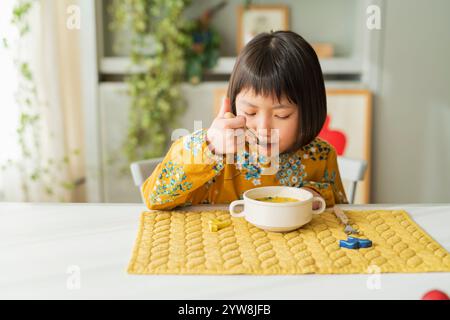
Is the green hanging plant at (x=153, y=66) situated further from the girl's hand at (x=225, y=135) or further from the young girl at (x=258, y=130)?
the girl's hand at (x=225, y=135)

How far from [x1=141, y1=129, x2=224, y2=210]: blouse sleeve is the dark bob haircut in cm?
17

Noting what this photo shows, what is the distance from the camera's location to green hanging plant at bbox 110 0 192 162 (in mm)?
2646

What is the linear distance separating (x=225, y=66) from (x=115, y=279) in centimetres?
207

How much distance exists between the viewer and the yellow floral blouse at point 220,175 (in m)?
1.05

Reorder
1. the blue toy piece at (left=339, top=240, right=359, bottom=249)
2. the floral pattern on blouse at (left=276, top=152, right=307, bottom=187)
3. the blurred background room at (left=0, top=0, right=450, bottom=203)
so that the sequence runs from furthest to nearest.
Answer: the blurred background room at (left=0, top=0, right=450, bottom=203) → the floral pattern on blouse at (left=276, top=152, right=307, bottom=187) → the blue toy piece at (left=339, top=240, right=359, bottom=249)

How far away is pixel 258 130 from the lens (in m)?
1.09

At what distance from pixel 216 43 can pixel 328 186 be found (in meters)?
1.73

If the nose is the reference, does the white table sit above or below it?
below

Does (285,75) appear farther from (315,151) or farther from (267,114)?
(315,151)

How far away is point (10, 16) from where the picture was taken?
232cm

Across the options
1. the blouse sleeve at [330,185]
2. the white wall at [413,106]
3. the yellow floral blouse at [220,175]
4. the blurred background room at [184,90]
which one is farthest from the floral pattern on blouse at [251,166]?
the white wall at [413,106]

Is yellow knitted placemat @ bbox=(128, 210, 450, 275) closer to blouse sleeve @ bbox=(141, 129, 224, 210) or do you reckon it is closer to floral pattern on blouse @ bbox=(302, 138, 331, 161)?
blouse sleeve @ bbox=(141, 129, 224, 210)

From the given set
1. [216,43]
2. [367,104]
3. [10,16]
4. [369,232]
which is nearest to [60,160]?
[10,16]

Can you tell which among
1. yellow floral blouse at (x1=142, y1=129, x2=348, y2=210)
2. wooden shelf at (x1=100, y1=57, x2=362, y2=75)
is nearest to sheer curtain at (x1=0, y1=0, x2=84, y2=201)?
wooden shelf at (x1=100, y1=57, x2=362, y2=75)
